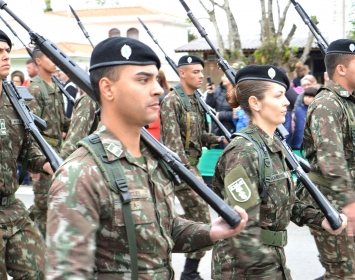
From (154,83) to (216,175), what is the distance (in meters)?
1.51

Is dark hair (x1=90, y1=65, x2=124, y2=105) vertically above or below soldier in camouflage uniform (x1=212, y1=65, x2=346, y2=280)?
above

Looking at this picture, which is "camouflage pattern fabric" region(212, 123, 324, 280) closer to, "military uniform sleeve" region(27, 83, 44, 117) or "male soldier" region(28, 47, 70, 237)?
"male soldier" region(28, 47, 70, 237)

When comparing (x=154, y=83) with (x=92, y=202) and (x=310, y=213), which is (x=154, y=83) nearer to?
(x=92, y=202)

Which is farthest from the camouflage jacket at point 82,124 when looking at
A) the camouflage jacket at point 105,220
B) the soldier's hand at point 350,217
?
the camouflage jacket at point 105,220

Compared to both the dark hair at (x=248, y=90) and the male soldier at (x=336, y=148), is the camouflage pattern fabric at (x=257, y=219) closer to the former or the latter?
the dark hair at (x=248, y=90)

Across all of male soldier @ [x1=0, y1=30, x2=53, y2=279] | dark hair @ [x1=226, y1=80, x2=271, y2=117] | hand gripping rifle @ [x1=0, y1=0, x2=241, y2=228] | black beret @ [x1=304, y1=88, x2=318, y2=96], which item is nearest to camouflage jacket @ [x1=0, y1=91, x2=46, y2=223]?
male soldier @ [x1=0, y1=30, x2=53, y2=279]

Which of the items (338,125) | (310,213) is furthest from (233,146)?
(338,125)

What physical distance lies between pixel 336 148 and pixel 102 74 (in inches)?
91.7

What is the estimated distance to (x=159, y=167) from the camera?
9.02 feet

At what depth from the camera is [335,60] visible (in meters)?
4.90

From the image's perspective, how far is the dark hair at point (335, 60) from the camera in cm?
484

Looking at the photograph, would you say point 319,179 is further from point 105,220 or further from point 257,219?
point 105,220

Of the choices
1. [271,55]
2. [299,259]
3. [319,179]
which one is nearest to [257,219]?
[319,179]

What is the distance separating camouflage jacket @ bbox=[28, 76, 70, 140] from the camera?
694 centimetres
